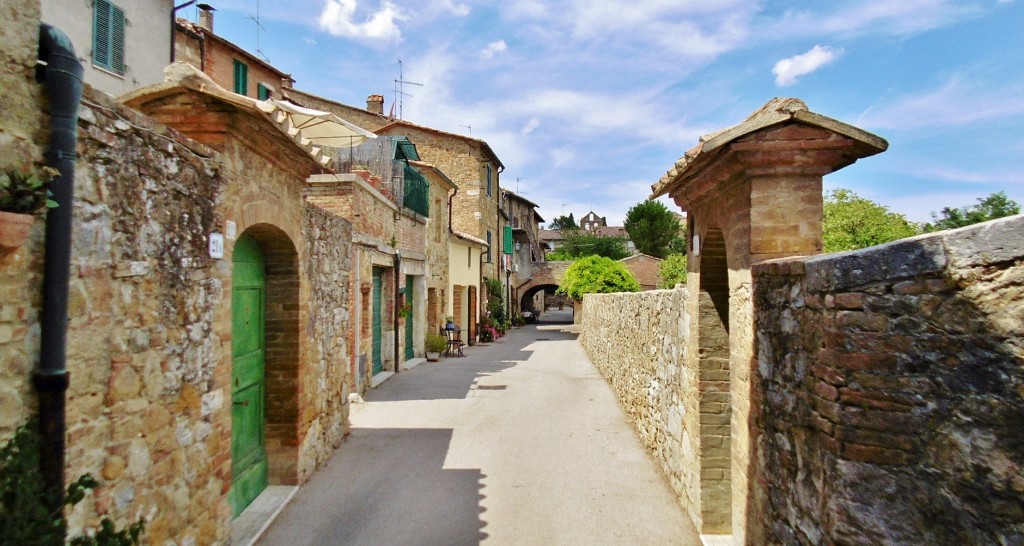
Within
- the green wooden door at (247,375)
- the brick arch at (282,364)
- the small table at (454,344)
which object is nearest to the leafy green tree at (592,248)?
the small table at (454,344)

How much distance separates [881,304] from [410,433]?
6.56m

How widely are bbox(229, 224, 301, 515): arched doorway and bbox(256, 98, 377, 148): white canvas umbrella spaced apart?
103 cm

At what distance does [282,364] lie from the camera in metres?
5.62

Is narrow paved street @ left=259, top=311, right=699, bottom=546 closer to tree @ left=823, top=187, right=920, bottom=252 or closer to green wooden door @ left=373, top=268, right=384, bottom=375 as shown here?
green wooden door @ left=373, top=268, right=384, bottom=375

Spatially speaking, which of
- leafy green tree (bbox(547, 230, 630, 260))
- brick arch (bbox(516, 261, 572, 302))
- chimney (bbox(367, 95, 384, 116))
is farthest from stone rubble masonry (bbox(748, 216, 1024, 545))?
leafy green tree (bbox(547, 230, 630, 260))

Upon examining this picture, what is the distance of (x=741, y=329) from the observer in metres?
4.04

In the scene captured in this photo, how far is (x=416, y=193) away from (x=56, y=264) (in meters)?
12.0

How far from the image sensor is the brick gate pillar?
3.67 m

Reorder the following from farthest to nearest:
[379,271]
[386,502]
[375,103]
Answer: [375,103], [379,271], [386,502]

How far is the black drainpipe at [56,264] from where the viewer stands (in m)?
2.35

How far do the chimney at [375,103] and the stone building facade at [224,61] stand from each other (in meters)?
3.92

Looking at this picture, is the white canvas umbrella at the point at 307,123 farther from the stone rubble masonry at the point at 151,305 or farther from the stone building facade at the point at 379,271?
the stone building facade at the point at 379,271

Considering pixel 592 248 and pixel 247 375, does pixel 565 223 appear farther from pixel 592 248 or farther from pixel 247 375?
pixel 247 375

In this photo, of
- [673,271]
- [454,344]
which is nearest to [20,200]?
[454,344]
